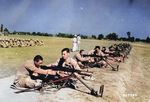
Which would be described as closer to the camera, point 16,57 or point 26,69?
point 26,69

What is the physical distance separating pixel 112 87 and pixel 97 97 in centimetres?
149

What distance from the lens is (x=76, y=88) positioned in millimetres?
5148

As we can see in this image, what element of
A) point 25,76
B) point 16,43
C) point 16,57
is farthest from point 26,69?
point 16,43

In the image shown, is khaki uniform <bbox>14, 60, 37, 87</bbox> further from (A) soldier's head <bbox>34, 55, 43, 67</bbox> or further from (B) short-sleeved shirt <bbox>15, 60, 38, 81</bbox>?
(A) soldier's head <bbox>34, 55, 43, 67</bbox>

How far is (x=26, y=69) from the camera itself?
15.1 feet

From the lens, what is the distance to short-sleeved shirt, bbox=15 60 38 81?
14.8 feet

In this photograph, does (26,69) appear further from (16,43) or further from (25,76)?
(16,43)

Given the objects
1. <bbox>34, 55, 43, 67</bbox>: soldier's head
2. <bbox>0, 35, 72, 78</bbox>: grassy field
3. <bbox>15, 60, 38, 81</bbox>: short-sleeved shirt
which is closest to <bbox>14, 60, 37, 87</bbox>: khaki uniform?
<bbox>15, 60, 38, 81</bbox>: short-sleeved shirt

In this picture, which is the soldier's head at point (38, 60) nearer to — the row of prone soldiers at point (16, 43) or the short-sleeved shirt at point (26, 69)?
the short-sleeved shirt at point (26, 69)

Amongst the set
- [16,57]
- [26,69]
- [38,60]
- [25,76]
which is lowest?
[16,57]

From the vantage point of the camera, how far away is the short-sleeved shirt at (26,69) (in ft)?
14.8

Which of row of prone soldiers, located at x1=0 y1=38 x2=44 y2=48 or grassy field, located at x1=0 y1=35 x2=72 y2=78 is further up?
row of prone soldiers, located at x1=0 y1=38 x2=44 y2=48

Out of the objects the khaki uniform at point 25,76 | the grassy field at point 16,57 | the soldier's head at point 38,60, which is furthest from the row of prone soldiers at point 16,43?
the soldier's head at point 38,60

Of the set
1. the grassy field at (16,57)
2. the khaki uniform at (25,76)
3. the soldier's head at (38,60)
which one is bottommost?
the grassy field at (16,57)
